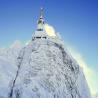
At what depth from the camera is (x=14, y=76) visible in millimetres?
116750

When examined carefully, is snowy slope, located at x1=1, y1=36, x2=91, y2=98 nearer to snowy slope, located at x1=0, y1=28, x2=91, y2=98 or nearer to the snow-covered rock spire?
snowy slope, located at x1=0, y1=28, x2=91, y2=98

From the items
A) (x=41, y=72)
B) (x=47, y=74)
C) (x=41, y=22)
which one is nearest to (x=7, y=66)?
(x=41, y=72)

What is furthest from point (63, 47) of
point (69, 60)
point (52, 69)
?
point (52, 69)

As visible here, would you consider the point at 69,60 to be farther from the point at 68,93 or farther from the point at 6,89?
the point at 6,89

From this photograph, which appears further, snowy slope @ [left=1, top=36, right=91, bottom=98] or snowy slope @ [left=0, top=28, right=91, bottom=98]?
snowy slope @ [left=0, top=28, right=91, bottom=98]

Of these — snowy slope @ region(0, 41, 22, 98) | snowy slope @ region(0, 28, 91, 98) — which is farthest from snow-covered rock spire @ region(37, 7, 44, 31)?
snowy slope @ region(0, 41, 22, 98)

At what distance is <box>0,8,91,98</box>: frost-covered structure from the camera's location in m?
107

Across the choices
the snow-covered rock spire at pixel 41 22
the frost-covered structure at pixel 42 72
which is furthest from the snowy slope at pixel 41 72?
the snow-covered rock spire at pixel 41 22

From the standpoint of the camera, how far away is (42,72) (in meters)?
113

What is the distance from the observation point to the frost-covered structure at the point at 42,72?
107188mm

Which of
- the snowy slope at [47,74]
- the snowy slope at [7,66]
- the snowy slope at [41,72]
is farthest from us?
the snowy slope at [7,66]

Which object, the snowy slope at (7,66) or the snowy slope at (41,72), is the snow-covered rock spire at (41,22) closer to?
the snowy slope at (41,72)

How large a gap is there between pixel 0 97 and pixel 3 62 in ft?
69.0

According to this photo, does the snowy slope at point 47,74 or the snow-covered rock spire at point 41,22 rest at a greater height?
the snow-covered rock spire at point 41,22
